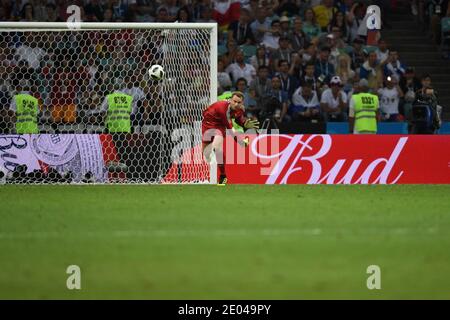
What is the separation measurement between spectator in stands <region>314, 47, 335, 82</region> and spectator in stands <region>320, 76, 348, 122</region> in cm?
62

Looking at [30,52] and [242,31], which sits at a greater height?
[242,31]

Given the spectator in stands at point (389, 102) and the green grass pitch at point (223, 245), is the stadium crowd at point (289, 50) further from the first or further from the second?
the green grass pitch at point (223, 245)

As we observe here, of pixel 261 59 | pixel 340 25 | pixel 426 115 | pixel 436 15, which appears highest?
pixel 436 15

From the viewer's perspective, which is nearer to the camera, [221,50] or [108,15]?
[108,15]

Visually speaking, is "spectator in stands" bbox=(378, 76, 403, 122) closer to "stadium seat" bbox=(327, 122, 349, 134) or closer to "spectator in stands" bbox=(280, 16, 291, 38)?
"stadium seat" bbox=(327, 122, 349, 134)

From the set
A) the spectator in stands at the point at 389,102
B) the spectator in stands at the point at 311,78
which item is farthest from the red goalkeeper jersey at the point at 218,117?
the spectator in stands at the point at 389,102

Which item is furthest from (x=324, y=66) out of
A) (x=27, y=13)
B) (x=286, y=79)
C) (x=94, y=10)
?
(x=27, y=13)

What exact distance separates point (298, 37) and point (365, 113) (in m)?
3.62

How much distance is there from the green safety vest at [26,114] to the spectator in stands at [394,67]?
924cm

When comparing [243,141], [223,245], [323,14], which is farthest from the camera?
[323,14]

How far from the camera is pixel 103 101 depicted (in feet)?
66.5

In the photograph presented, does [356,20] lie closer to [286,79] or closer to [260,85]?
[286,79]

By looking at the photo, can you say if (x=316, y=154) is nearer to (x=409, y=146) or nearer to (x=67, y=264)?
(x=409, y=146)

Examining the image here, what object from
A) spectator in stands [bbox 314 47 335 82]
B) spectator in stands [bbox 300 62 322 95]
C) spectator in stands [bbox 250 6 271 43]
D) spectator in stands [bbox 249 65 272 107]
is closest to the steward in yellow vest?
spectator in stands [bbox 300 62 322 95]
